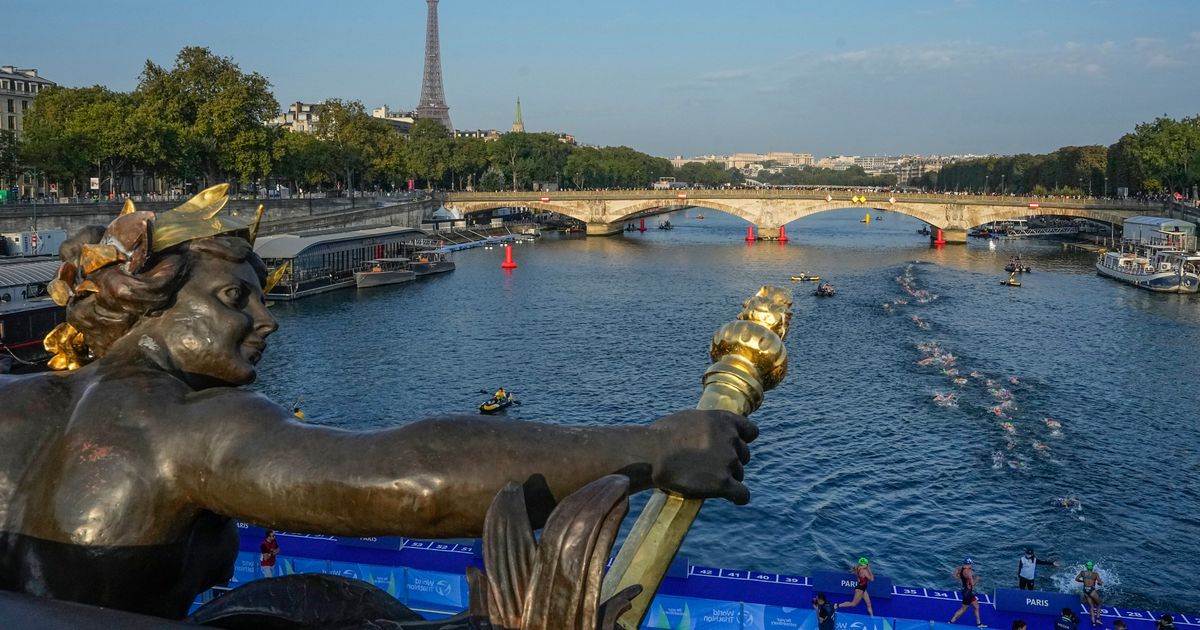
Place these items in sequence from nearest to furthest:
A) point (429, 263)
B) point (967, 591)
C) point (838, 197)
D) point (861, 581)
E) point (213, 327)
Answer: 1. point (213, 327)
2. point (861, 581)
3. point (967, 591)
4. point (429, 263)
5. point (838, 197)

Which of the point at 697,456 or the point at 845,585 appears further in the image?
the point at 845,585

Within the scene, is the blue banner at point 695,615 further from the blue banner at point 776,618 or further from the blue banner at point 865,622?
the blue banner at point 865,622

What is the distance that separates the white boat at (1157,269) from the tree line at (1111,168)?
70.4 ft

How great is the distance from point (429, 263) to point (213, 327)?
217ft

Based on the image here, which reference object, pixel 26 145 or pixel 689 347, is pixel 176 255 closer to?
pixel 689 347

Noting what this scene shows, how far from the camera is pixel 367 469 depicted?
8.57 feet

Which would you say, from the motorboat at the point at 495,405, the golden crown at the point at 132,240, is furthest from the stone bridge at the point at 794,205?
the golden crown at the point at 132,240

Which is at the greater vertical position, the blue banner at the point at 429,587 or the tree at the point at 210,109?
the tree at the point at 210,109

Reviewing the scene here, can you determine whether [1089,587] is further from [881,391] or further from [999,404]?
[881,391]

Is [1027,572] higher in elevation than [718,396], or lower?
lower

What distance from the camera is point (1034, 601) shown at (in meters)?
15.3

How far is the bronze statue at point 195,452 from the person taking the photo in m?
2.62

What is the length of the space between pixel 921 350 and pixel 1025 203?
2220 inches

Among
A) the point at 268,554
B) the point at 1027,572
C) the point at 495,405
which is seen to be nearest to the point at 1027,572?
the point at 1027,572
